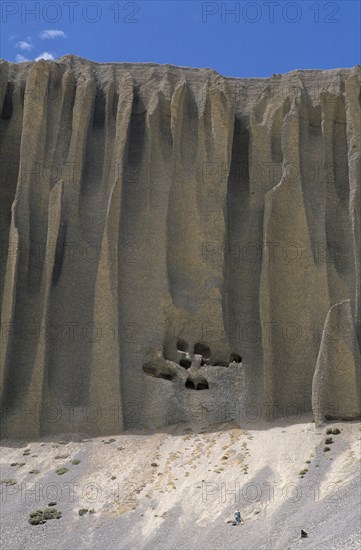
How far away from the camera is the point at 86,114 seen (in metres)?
23.9

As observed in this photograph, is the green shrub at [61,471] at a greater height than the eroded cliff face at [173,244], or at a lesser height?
lesser

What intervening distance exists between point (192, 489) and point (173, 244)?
787 cm

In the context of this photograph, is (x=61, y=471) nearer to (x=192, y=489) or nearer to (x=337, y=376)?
(x=192, y=489)

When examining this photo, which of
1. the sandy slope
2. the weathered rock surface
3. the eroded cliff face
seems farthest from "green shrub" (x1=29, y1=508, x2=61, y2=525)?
the weathered rock surface

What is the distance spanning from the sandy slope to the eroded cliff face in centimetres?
100

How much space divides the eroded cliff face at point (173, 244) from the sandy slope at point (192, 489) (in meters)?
1.00

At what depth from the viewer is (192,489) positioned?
1614 cm

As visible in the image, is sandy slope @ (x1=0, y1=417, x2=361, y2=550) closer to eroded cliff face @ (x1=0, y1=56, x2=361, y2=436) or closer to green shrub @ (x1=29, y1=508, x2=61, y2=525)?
green shrub @ (x1=29, y1=508, x2=61, y2=525)

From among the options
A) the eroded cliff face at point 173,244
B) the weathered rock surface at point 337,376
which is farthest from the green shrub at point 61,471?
the weathered rock surface at point 337,376

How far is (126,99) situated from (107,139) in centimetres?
140

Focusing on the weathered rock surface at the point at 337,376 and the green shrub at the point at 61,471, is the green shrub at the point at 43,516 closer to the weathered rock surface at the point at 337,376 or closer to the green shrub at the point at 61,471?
the green shrub at the point at 61,471

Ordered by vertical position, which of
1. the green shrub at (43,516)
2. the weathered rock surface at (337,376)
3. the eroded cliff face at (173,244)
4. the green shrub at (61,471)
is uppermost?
the eroded cliff face at (173,244)

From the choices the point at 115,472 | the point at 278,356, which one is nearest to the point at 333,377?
the point at 278,356

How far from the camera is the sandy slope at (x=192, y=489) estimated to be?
14.1 meters
